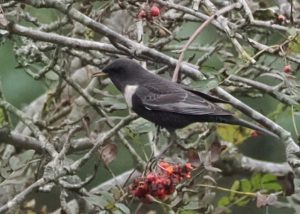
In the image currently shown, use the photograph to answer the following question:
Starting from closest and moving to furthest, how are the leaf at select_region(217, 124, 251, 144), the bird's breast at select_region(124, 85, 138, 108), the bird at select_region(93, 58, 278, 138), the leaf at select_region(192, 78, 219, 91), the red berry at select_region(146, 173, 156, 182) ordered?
the red berry at select_region(146, 173, 156, 182)
the leaf at select_region(192, 78, 219, 91)
the bird at select_region(93, 58, 278, 138)
the bird's breast at select_region(124, 85, 138, 108)
the leaf at select_region(217, 124, 251, 144)

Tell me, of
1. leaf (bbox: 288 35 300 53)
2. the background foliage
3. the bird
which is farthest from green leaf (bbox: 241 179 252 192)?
leaf (bbox: 288 35 300 53)

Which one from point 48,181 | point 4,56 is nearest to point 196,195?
point 48,181

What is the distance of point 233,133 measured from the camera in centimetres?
492

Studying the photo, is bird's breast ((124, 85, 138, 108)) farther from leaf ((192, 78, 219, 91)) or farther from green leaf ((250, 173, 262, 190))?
green leaf ((250, 173, 262, 190))

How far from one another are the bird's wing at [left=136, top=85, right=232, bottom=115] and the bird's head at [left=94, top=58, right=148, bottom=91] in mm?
74

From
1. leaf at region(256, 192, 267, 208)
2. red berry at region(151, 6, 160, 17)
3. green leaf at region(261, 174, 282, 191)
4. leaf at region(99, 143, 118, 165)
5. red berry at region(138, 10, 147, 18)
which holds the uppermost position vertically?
red berry at region(151, 6, 160, 17)

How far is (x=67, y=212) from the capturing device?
148 inches

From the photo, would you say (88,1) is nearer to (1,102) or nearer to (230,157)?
(1,102)

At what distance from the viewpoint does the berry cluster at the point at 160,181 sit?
3477 mm

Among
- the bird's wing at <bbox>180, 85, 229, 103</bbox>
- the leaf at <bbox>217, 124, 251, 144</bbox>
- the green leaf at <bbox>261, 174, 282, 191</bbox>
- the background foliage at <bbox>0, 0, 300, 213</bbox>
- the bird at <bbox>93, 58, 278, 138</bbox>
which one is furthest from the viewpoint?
the leaf at <bbox>217, 124, 251, 144</bbox>

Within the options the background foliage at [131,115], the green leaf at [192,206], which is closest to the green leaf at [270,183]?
the background foliage at [131,115]

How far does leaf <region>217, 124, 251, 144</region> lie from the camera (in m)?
4.89

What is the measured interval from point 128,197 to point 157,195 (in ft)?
0.81

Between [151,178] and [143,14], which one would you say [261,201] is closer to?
[151,178]
